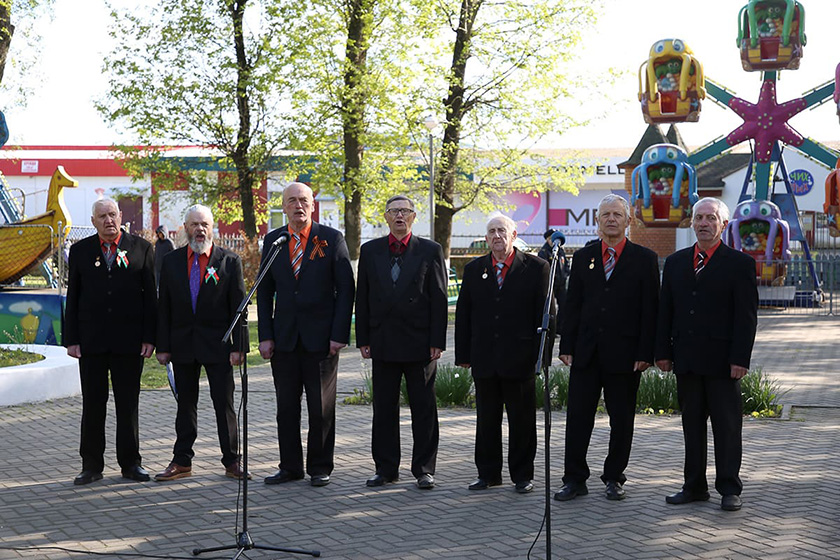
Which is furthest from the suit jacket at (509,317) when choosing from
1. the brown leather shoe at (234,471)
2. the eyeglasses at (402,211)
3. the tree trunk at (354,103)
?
the tree trunk at (354,103)

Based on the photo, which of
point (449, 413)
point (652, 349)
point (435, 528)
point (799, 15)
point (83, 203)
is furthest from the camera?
point (83, 203)

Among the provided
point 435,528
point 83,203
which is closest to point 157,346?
point 435,528

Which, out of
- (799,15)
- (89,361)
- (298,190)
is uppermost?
(799,15)

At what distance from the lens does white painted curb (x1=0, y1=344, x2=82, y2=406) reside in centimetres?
1156

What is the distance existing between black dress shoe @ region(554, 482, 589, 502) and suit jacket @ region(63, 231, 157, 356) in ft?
10.6

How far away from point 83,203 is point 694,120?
117 feet

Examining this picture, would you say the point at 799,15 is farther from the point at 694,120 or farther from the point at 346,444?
the point at 346,444

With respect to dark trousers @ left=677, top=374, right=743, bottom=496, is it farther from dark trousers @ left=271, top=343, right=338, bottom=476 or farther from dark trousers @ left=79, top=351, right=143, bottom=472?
dark trousers @ left=79, top=351, right=143, bottom=472

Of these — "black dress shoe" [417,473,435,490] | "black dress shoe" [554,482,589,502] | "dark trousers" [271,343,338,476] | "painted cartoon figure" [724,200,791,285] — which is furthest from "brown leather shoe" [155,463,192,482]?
"painted cartoon figure" [724,200,791,285]

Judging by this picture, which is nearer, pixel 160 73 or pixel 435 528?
pixel 435 528

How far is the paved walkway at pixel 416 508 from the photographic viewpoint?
618 cm

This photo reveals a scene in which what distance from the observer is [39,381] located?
1184cm

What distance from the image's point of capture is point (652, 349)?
24.1ft

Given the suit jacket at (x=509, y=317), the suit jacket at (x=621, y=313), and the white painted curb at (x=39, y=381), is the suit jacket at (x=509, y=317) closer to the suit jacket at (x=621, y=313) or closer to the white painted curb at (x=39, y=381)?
the suit jacket at (x=621, y=313)
